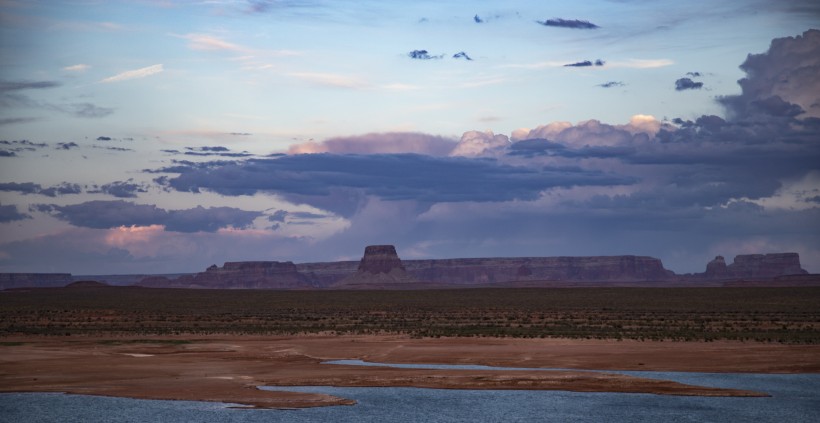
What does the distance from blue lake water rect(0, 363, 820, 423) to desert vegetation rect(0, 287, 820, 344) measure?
2496cm

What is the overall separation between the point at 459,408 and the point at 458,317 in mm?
58423

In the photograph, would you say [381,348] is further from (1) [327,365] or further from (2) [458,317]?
(2) [458,317]

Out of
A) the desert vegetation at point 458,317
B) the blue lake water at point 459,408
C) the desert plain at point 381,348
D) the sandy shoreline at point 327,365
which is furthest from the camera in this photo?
the desert vegetation at point 458,317

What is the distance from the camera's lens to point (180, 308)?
123m

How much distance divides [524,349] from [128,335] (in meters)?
32.5

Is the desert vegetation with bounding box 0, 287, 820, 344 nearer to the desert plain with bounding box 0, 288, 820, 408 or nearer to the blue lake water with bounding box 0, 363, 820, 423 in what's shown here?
the desert plain with bounding box 0, 288, 820, 408

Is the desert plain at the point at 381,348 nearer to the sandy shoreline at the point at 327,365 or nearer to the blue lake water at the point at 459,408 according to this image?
the sandy shoreline at the point at 327,365

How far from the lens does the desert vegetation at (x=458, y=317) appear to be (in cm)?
7256

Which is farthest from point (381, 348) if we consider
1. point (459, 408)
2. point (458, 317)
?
point (458, 317)

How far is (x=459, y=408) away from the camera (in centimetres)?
3747

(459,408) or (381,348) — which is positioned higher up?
(381,348)

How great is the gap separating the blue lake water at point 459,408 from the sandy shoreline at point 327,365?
138 centimetres

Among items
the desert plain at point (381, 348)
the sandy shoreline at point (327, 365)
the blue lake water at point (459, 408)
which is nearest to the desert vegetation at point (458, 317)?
the desert plain at point (381, 348)

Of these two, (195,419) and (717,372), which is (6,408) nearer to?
(195,419)
